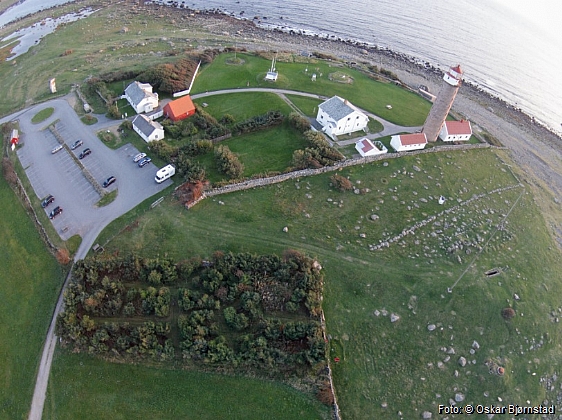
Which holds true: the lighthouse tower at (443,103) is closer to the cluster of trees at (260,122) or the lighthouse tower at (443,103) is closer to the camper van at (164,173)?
the cluster of trees at (260,122)

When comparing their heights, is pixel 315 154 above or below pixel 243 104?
above

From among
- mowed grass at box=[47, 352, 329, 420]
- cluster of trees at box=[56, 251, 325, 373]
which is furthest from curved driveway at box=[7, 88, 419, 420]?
cluster of trees at box=[56, 251, 325, 373]

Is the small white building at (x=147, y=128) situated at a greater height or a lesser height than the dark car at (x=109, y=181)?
greater

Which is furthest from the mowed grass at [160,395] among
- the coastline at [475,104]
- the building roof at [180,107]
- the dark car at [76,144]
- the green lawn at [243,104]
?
the coastline at [475,104]

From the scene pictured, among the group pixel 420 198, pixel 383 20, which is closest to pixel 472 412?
pixel 420 198

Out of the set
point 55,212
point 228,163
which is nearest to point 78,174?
point 55,212

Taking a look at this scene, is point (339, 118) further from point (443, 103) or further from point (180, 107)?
point (180, 107)
